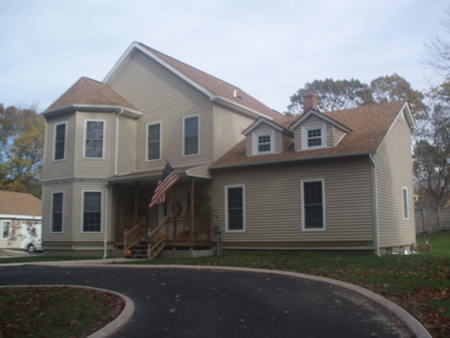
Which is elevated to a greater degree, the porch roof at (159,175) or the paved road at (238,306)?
the porch roof at (159,175)

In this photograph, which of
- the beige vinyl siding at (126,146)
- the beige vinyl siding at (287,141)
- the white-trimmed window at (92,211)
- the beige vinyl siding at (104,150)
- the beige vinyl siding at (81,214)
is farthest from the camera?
the beige vinyl siding at (126,146)

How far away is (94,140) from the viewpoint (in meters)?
21.2

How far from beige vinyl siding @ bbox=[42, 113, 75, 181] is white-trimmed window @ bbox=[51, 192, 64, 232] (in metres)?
0.87

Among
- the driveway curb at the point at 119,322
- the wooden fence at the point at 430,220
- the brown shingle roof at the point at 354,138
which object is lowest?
the driveway curb at the point at 119,322

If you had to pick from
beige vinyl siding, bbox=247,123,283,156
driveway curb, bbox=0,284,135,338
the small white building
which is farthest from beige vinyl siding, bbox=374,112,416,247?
the small white building

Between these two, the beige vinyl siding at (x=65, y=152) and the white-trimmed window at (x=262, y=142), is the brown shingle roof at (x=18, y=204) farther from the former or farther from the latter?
the white-trimmed window at (x=262, y=142)

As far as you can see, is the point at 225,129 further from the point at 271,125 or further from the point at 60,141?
the point at 60,141

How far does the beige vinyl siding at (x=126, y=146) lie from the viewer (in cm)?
2159

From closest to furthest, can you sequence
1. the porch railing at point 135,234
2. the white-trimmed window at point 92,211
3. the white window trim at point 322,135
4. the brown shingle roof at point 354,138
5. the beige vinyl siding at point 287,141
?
1. the brown shingle roof at point 354,138
2. the white window trim at point 322,135
3. the beige vinyl siding at point 287,141
4. the porch railing at point 135,234
5. the white-trimmed window at point 92,211

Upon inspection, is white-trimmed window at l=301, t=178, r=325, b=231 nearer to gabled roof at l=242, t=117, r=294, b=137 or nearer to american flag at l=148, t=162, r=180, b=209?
gabled roof at l=242, t=117, r=294, b=137

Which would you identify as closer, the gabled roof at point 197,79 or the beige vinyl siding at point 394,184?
the beige vinyl siding at point 394,184

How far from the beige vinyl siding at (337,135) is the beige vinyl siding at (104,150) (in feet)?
32.6

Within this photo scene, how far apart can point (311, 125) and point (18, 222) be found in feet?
90.8

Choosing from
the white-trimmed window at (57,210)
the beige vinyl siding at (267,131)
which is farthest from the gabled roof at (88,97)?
the beige vinyl siding at (267,131)
